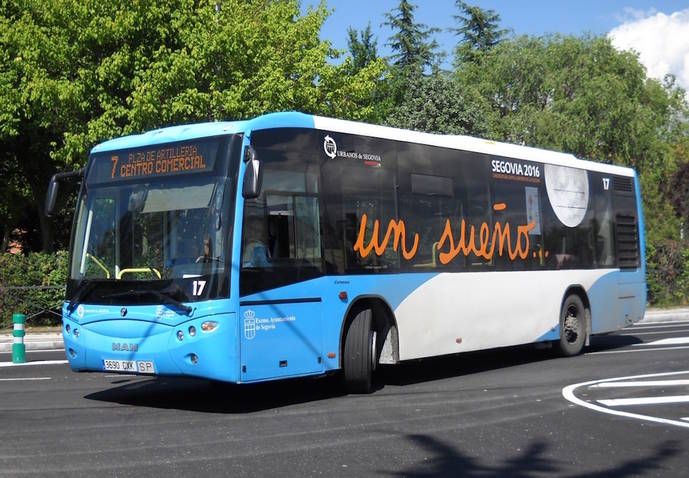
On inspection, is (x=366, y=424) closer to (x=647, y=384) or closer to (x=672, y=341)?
(x=647, y=384)

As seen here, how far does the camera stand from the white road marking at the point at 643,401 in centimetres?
1066

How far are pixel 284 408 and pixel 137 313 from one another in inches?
74.2

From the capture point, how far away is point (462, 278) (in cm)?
1347

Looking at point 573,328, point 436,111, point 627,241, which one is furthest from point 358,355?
point 436,111

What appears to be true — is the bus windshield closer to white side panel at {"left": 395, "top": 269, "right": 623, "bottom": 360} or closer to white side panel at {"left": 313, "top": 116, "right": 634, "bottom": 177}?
white side panel at {"left": 313, "top": 116, "right": 634, "bottom": 177}

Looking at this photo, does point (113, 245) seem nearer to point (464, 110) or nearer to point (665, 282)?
point (665, 282)

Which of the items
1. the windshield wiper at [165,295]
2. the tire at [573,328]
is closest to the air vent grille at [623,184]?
the tire at [573,328]

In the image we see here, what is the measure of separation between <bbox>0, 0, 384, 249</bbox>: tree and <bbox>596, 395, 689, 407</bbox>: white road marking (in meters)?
16.6

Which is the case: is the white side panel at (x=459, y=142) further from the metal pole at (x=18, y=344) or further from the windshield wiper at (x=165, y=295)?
the metal pole at (x=18, y=344)

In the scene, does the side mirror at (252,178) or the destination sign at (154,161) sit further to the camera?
the destination sign at (154,161)

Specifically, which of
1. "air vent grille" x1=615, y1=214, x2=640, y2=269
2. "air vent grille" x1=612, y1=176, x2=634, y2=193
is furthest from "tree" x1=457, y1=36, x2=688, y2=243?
"air vent grille" x1=615, y1=214, x2=640, y2=269

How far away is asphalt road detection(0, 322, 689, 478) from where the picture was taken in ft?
24.1

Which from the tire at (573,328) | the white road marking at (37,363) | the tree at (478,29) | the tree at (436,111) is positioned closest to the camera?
the tire at (573,328)

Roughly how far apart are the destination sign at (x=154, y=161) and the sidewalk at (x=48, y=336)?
925cm
